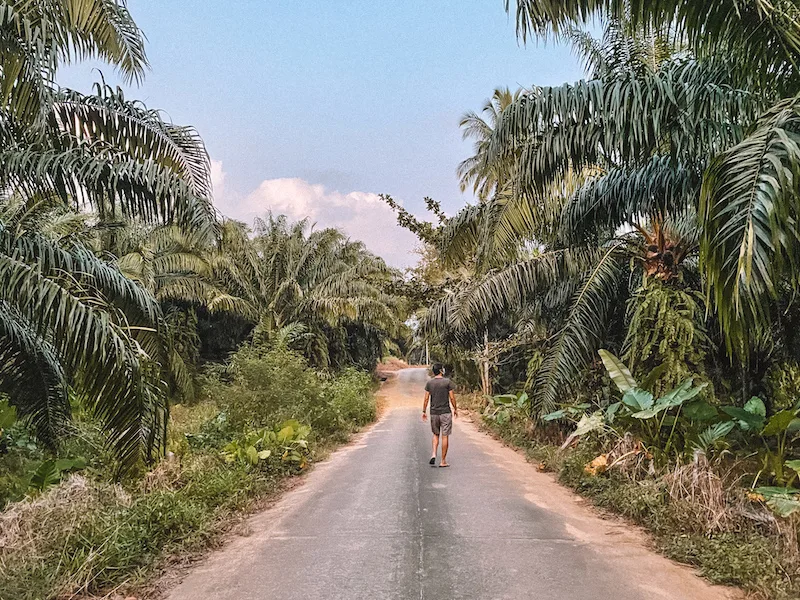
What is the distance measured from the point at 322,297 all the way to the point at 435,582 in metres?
15.2

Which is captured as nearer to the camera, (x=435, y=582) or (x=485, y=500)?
(x=435, y=582)

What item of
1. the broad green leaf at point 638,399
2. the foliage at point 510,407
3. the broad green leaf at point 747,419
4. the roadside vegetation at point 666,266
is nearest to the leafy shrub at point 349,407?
the foliage at point 510,407

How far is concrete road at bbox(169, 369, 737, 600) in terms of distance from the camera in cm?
394

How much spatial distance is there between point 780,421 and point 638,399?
1.53m

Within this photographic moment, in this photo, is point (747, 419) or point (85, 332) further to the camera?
point (747, 419)

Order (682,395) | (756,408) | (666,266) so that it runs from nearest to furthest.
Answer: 1. (756,408)
2. (682,395)
3. (666,266)

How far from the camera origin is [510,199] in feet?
24.8

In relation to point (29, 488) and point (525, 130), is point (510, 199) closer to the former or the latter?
point (525, 130)

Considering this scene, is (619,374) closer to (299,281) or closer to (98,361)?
(98,361)

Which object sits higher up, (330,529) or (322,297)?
(322,297)

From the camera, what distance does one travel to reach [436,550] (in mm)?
4672

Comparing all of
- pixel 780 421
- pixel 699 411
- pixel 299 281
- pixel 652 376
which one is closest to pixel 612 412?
pixel 652 376

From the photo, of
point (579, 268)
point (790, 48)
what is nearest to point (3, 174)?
point (790, 48)

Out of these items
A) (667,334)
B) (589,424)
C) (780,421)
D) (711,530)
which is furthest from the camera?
(667,334)
